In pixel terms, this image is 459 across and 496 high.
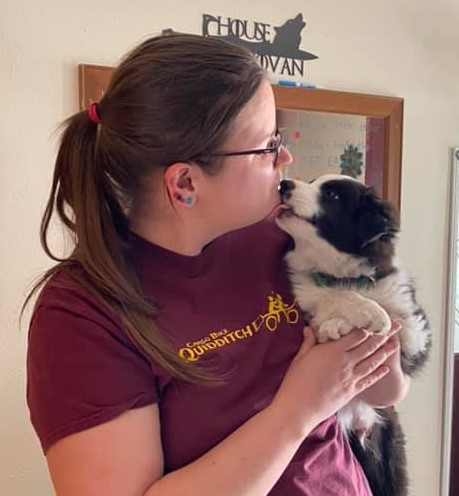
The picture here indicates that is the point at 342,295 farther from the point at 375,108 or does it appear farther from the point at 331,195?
the point at 375,108

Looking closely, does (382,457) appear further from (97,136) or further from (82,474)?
(97,136)

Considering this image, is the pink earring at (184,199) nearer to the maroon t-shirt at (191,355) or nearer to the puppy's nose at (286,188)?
the maroon t-shirt at (191,355)

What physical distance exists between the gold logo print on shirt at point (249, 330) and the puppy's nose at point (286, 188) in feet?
0.67

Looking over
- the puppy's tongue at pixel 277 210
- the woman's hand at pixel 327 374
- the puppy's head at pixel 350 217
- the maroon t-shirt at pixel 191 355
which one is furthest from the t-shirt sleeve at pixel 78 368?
the puppy's head at pixel 350 217

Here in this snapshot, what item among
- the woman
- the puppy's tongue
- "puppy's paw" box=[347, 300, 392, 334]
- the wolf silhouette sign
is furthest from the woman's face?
the wolf silhouette sign

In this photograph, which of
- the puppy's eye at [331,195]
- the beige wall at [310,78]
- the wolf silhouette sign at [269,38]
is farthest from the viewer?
the wolf silhouette sign at [269,38]

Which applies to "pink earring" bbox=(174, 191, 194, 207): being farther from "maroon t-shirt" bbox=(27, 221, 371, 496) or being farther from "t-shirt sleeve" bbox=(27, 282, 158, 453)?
"t-shirt sleeve" bbox=(27, 282, 158, 453)

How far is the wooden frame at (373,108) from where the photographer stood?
84.0 inches

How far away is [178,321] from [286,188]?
15.3 inches

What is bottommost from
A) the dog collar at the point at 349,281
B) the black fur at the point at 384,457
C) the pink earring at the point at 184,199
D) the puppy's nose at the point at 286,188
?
the black fur at the point at 384,457

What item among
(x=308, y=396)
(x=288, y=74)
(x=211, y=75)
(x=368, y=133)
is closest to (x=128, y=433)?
(x=308, y=396)

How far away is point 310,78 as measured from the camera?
2219 millimetres

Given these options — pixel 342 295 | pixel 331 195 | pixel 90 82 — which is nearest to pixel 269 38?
pixel 90 82

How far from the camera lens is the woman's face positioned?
1.06 metres
